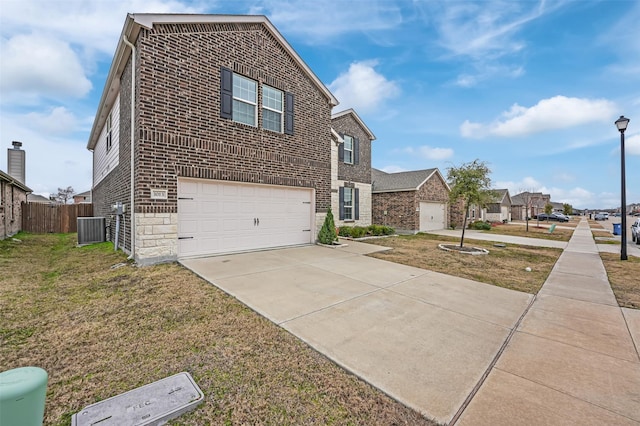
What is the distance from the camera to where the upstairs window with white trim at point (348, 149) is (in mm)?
16625

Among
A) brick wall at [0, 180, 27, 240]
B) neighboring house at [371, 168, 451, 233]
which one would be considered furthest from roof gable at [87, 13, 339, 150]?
neighboring house at [371, 168, 451, 233]

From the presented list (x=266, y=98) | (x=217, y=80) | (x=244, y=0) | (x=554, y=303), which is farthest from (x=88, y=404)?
(x=244, y=0)

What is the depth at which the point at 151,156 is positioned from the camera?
6.89 metres

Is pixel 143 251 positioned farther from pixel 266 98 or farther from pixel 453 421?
pixel 453 421

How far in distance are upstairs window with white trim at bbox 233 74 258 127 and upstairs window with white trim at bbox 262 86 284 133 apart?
0.35 meters

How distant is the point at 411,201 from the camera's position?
58.8 feet

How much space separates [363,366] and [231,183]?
275 inches

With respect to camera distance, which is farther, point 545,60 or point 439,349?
point 545,60

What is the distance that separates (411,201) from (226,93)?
1358 cm

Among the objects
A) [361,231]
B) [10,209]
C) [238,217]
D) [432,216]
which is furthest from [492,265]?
[10,209]

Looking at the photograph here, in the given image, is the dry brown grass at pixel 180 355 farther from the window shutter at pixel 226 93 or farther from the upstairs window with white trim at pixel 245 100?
the upstairs window with white trim at pixel 245 100

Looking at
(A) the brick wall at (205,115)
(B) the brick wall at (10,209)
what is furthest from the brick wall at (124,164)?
(B) the brick wall at (10,209)

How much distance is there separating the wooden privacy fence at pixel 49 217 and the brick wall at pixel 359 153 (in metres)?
17.0

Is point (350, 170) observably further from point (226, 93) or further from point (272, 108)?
point (226, 93)
